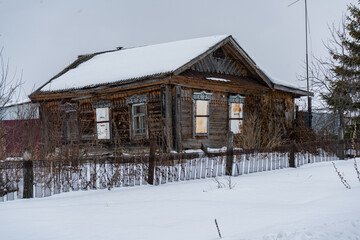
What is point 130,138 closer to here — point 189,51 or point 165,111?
point 165,111

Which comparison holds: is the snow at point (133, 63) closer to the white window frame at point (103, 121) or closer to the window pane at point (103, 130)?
the white window frame at point (103, 121)

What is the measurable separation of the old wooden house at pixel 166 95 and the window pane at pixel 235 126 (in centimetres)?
4

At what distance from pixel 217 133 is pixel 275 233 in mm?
11698

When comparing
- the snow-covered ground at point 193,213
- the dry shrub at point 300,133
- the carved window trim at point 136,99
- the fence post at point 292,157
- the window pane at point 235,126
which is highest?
the carved window trim at point 136,99

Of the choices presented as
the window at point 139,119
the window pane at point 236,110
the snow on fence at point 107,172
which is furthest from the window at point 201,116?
the snow on fence at point 107,172

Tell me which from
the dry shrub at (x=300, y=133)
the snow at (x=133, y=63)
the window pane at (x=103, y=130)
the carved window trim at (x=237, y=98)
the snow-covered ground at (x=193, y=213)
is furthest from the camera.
→ the dry shrub at (x=300, y=133)

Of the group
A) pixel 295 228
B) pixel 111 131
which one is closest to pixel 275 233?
pixel 295 228

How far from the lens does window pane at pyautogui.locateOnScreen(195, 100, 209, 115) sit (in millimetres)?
15336

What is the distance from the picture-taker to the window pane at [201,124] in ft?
50.1

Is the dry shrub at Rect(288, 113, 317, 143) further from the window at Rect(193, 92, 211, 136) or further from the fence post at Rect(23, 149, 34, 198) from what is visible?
the fence post at Rect(23, 149, 34, 198)

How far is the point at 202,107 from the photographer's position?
15492 mm

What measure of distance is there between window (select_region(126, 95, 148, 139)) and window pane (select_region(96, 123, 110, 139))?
1.64 meters

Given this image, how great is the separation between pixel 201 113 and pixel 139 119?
2605 mm

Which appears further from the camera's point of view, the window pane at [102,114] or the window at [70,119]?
the window at [70,119]
